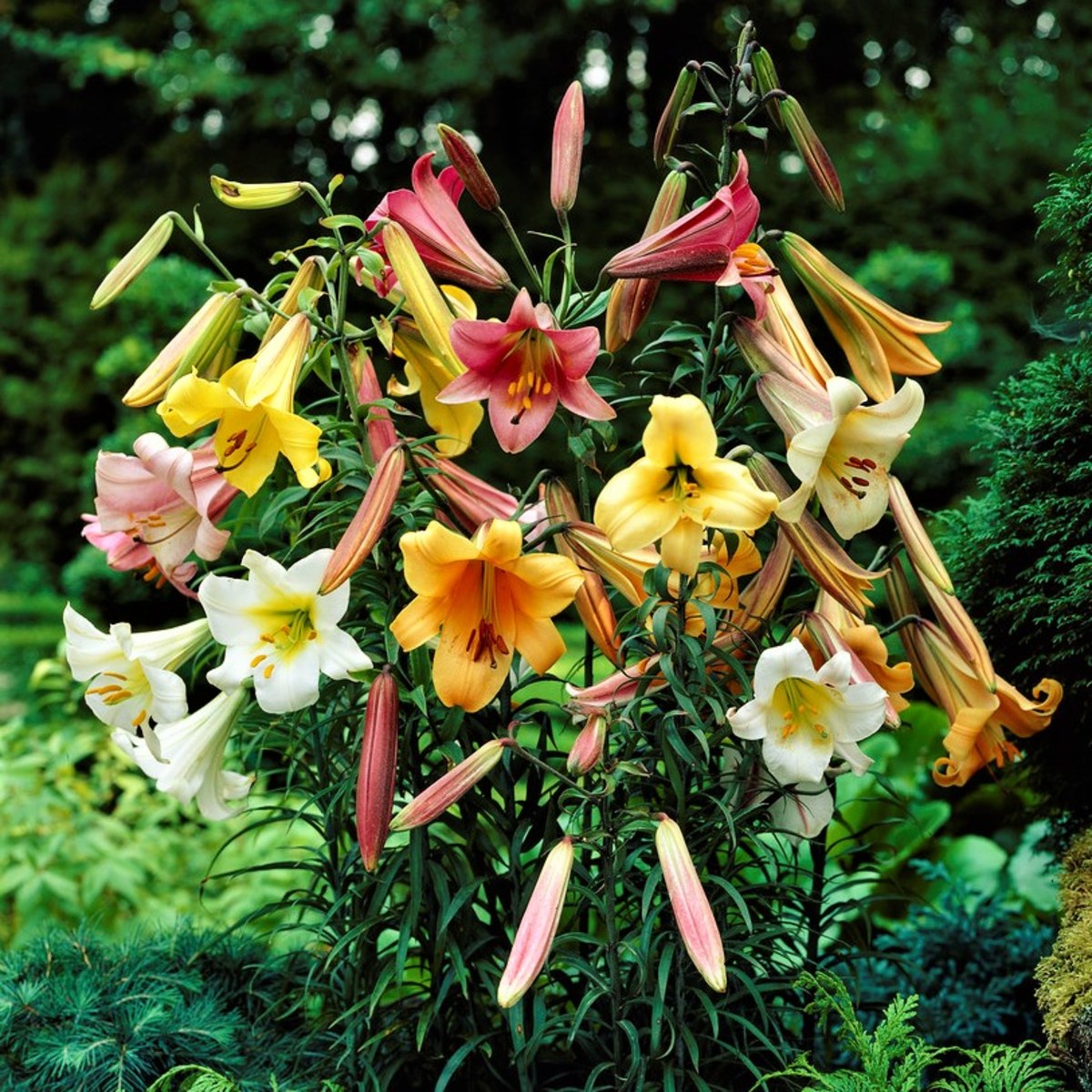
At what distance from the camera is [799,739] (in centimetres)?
154

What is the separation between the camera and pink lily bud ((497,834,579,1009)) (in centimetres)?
133

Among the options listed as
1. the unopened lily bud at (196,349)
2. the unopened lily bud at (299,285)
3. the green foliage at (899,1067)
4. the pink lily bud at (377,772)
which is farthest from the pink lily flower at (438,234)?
the green foliage at (899,1067)

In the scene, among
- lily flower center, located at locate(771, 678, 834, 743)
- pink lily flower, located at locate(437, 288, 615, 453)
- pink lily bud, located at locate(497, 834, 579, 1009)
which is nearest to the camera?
pink lily bud, located at locate(497, 834, 579, 1009)

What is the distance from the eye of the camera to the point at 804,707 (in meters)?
1.56

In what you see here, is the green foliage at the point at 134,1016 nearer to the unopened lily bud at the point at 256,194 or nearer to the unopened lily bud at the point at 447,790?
the unopened lily bud at the point at 447,790

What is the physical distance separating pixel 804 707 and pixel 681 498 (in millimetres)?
327

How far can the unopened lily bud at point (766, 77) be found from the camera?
5.49 feet

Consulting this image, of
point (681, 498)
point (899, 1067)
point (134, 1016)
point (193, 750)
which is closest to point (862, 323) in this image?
point (681, 498)

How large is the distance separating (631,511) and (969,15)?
5.49 m

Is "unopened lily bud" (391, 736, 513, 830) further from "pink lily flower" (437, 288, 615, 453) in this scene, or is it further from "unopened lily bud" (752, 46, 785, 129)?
"unopened lily bud" (752, 46, 785, 129)

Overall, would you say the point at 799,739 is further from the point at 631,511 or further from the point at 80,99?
the point at 80,99

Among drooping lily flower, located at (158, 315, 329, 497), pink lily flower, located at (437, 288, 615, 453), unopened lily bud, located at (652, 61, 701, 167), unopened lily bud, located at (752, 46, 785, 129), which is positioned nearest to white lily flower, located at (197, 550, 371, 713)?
drooping lily flower, located at (158, 315, 329, 497)

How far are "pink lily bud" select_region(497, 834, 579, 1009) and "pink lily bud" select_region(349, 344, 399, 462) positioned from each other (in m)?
0.52

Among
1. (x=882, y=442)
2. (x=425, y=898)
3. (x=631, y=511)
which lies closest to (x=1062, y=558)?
(x=882, y=442)
